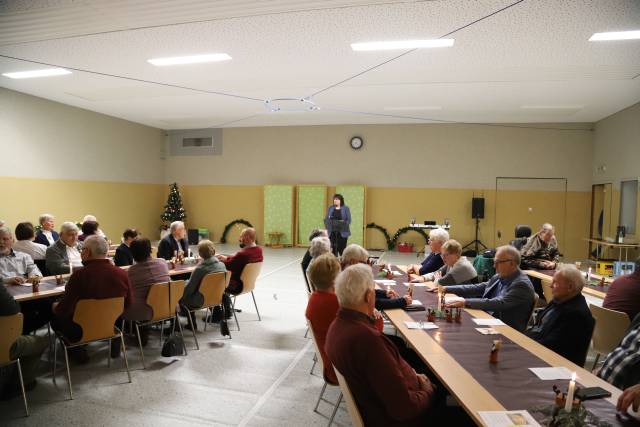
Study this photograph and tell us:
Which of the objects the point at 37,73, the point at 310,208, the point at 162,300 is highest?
the point at 37,73

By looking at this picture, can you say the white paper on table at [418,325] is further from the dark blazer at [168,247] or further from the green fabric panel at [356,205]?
the green fabric panel at [356,205]

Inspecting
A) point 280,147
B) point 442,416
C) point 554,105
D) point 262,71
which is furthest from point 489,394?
point 280,147

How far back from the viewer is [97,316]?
3.54 metres

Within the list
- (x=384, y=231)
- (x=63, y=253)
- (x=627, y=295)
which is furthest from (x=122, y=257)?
(x=384, y=231)

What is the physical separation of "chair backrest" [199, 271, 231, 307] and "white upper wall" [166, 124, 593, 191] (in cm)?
896

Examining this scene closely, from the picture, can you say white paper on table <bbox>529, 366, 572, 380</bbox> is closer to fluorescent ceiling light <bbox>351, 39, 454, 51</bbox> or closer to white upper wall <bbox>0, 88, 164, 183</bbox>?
fluorescent ceiling light <bbox>351, 39, 454, 51</bbox>

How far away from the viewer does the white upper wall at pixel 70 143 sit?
942 centimetres

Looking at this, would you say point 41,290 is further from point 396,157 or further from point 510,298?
point 396,157

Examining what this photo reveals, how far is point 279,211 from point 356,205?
2.52 metres

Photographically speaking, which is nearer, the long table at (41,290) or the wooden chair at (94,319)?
the wooden chair at (94,319)

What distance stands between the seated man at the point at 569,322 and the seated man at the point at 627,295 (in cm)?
117

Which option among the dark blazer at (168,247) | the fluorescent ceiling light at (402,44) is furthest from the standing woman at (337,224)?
the dark blazer at (168,247)

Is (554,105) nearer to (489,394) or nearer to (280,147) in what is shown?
(280,147)

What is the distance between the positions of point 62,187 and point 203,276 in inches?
321
